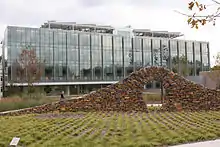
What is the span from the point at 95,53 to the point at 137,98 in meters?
38.7

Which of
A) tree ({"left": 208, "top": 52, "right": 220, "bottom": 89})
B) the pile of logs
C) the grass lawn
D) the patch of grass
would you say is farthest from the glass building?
the grass lawn

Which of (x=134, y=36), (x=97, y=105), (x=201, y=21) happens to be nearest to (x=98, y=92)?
(x=97, y=105)

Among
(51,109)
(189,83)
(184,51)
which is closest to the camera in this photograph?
(51,109)

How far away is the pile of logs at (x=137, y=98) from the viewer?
18.4 m

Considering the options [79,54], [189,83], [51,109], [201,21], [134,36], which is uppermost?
[134,36]

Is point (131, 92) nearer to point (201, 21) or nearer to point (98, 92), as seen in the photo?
point (98, 92)

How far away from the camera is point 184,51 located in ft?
219

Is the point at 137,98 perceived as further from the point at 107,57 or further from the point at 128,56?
the point at 128,56

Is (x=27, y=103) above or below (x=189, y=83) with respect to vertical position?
below

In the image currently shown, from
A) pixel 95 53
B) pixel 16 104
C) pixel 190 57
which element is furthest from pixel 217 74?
pixel 190 57

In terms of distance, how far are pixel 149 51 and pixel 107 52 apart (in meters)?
10.8

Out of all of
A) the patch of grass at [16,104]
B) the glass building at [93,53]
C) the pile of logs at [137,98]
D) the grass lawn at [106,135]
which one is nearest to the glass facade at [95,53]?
the glass building at [93,53]

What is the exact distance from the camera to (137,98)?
18.8m

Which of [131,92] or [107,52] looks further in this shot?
[107,52]
